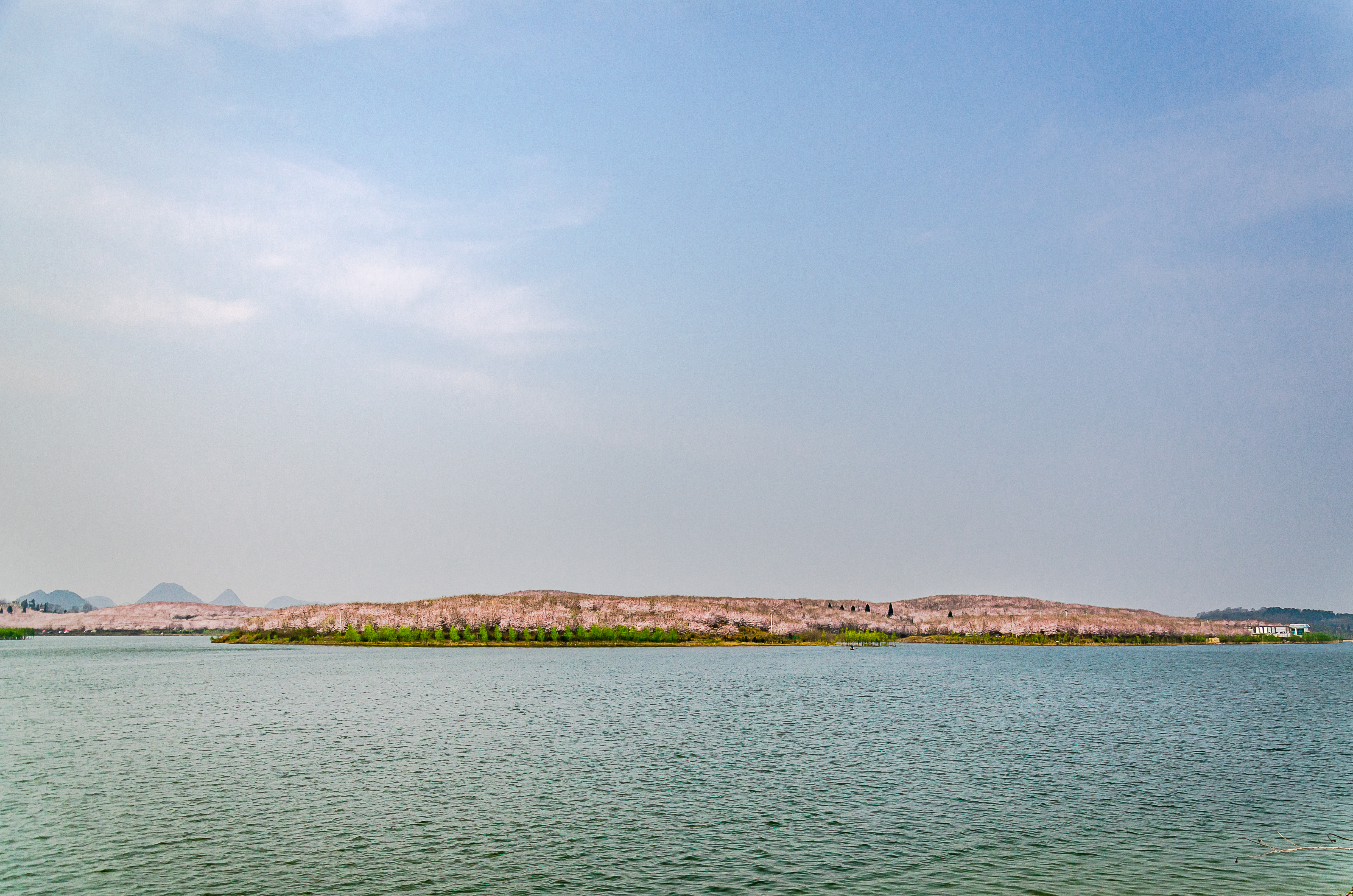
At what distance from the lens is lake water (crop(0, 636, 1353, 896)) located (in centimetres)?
2767

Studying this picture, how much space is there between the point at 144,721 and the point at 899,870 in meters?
66.0

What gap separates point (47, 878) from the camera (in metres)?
27.5

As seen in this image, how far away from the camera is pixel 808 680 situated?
112 metres

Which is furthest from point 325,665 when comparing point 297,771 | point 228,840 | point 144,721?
point 228,840

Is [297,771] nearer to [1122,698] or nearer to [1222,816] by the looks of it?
[1222,816]

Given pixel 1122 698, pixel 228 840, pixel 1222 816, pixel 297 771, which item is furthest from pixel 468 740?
pixel 1122 698

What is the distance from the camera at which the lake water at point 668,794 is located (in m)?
27.7

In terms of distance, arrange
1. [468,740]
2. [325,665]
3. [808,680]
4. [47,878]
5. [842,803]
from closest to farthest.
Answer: [47,878]
[842,803]
[468,740]
[808,680]
[325,665]

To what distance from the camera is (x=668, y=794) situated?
39906 mm

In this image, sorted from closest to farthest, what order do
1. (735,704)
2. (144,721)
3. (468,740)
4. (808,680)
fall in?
(468,740), (144,721), (735,704), (808,680)

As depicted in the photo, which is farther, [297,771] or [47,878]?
[297,771]

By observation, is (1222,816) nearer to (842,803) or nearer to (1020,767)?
(1020,767)

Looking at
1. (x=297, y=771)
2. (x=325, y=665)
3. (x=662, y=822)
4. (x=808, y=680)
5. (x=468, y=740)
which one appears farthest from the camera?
(x=325, y=665)

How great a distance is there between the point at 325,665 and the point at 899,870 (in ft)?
461
